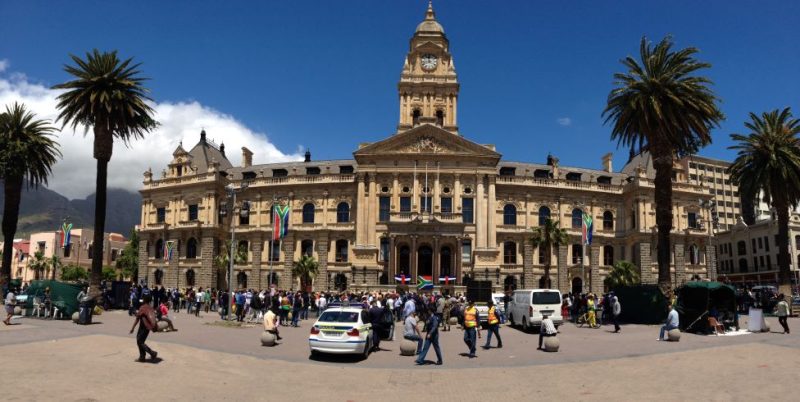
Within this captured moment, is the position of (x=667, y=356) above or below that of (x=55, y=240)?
below

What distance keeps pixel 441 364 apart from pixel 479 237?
4371 centimetres

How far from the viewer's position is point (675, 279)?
6425cm

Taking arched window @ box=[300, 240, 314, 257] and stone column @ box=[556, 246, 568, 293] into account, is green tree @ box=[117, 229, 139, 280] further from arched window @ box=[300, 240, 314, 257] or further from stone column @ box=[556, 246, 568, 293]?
stone column @ box=[556, 246, 568, 293]

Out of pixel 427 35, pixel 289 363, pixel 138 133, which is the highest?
pixel 427 35

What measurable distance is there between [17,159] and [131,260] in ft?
150

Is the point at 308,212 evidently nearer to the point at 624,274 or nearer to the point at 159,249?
the point at 159,249

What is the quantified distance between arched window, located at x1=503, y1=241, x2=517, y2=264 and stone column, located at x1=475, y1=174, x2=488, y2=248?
16.6ft

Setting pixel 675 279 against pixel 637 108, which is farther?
pixel 675 279

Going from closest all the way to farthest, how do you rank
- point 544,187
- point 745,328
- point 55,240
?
point 745,328 → point 544,187 → point 55,240

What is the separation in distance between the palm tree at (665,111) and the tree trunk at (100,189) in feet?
107

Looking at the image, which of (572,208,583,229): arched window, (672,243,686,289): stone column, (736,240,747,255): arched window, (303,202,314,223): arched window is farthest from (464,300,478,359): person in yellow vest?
(736,240,747,255): arched window

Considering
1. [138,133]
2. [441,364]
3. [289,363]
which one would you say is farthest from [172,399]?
[138,133]

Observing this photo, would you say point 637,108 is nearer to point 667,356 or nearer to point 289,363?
point 667,356

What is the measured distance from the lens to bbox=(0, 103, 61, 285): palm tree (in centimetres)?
4259
